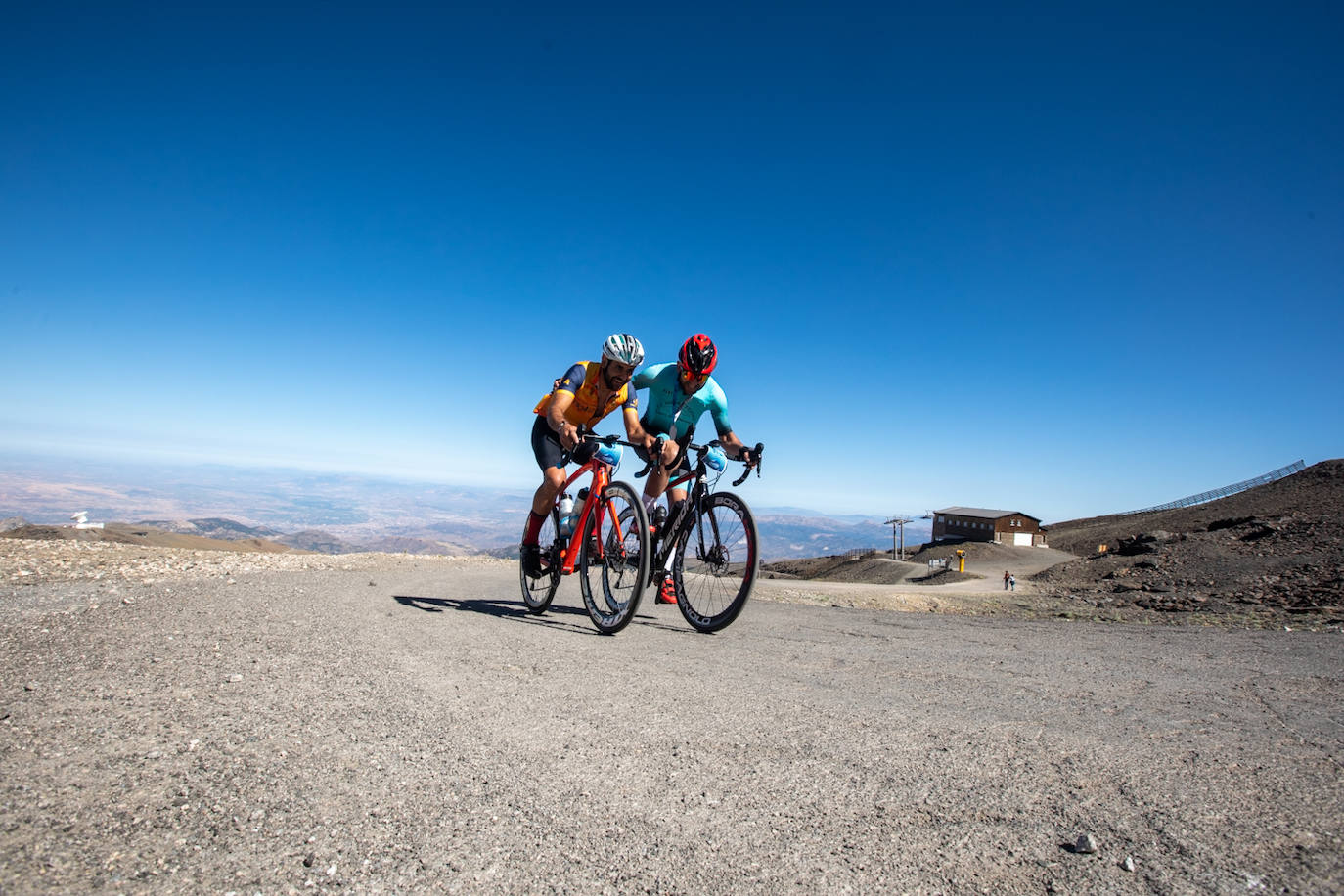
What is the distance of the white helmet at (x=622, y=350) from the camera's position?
5.97 m

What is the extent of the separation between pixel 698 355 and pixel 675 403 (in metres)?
0.63

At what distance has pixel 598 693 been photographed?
322 centimetres

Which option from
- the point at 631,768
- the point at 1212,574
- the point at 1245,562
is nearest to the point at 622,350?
the point at 631,768

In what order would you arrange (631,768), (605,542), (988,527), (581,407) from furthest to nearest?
(988,527), (581,407), (605,542), (631,768)

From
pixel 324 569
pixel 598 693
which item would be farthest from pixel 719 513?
pixel 324 569

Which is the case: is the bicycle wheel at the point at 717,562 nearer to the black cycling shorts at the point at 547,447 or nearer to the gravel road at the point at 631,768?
the gravel road at the point at 631,768

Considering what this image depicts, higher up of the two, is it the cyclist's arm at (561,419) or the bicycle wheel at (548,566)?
the cyclist's arm at (561,419)

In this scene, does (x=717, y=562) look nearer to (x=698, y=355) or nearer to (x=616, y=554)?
(x=616, y=554)

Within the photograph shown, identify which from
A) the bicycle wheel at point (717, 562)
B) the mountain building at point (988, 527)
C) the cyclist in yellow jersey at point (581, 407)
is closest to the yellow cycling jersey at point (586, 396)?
the cyclist in yellow jersey at point (581, 407)

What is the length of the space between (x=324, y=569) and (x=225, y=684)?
7.59 m

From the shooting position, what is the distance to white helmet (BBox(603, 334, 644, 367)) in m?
5.97

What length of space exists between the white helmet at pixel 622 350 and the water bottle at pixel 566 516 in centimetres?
153

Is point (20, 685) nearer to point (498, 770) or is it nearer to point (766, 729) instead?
point (498, 770)

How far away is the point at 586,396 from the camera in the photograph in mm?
6145
